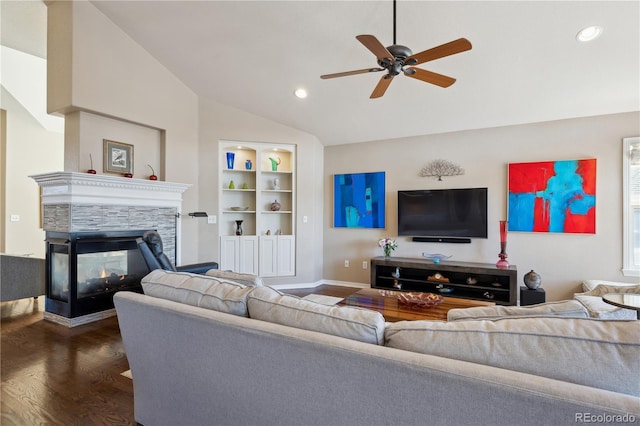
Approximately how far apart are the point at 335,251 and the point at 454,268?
2.01 meters

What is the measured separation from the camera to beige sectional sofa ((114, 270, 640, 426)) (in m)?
0.79

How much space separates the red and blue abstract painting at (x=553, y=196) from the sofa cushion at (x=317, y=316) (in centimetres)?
397

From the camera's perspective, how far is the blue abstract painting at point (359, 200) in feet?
16.9

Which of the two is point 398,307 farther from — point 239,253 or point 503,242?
point 239,253

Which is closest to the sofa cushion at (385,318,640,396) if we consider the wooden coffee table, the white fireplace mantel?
the wooden coffee table

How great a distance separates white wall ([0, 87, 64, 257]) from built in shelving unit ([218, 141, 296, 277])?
3.46 meters

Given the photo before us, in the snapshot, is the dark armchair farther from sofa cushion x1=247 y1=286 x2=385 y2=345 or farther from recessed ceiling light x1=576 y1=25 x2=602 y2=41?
recessed ceiling light x1=576 y1=25 x2=602 y2=41

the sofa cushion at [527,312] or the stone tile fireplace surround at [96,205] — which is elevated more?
the stone tile fireplace surround at [96,205]

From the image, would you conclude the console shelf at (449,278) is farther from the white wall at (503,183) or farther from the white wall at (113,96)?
the white wall at (113,96)

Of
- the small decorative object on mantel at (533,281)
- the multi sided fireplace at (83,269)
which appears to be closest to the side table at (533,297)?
the small decorative object on mantel at (533,281)

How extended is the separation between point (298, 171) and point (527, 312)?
14.5 feet

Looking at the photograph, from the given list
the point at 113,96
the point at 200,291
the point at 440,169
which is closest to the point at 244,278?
the point at 200,291

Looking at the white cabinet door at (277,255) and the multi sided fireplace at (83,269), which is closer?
the multi sided fireplace at (83,269)

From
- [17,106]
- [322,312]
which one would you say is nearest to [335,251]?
[322,312]
